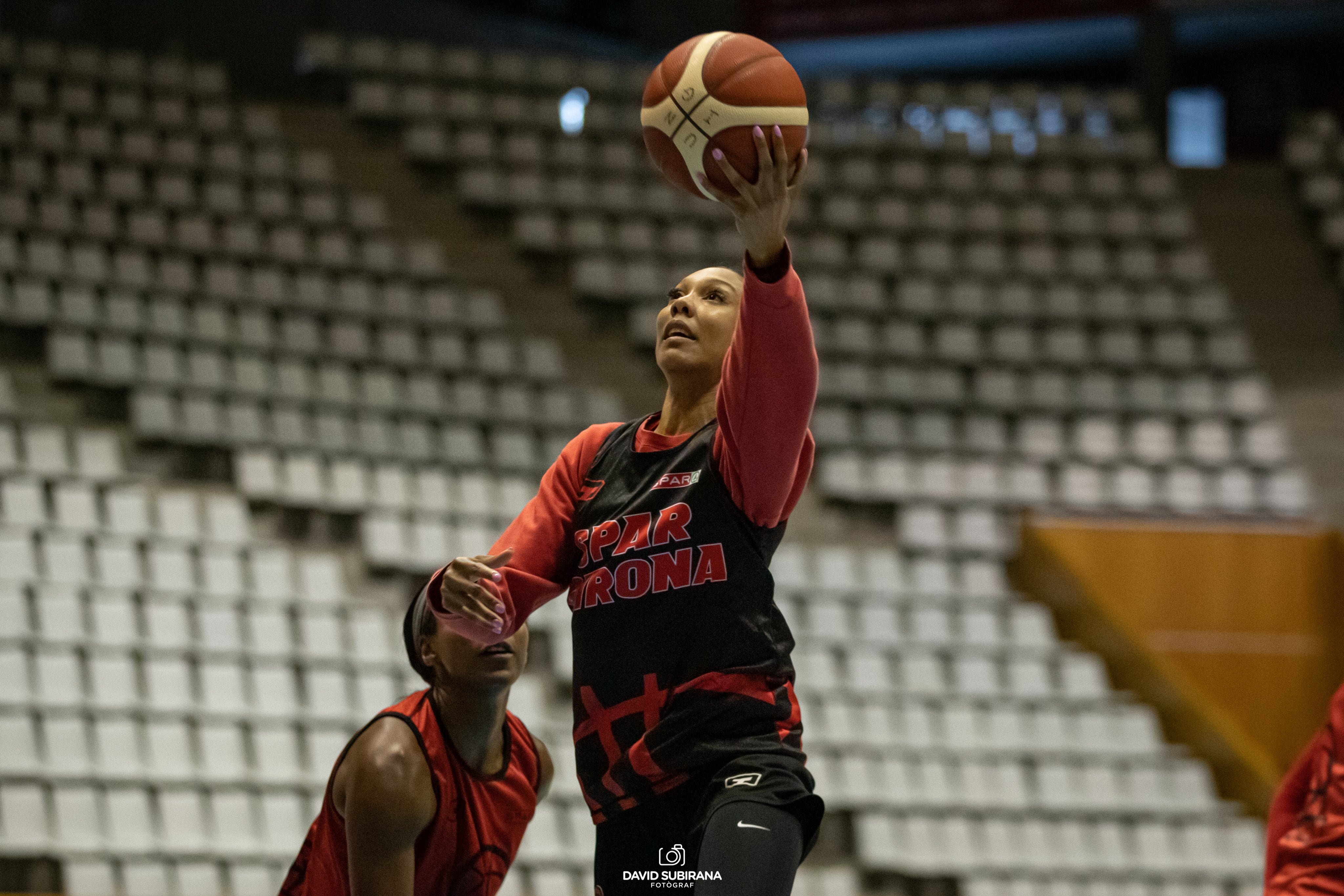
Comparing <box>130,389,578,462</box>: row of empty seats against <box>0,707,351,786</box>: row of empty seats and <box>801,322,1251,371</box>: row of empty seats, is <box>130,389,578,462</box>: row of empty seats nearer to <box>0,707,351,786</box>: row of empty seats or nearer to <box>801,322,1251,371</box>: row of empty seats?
<box>0,707,351,786</box>: row of empty seats

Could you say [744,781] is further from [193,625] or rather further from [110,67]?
[110,67]

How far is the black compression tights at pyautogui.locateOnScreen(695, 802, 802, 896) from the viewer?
1755 millimetres

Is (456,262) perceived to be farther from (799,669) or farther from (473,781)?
(473,781)

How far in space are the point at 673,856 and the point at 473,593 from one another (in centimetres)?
44

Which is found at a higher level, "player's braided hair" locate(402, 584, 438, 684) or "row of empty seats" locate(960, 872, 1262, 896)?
"player's braided hair" locate(402, 584, 438, 684)

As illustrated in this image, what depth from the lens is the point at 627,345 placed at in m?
9.02

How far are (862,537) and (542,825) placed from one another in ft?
9.79

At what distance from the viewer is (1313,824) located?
2715 mm

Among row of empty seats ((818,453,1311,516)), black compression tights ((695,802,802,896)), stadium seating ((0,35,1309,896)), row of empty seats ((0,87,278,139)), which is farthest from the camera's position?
row of empty seats ((0,87,278,139))

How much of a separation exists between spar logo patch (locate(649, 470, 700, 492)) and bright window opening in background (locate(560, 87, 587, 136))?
27.5ft

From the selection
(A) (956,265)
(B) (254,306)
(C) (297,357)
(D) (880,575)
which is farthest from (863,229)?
(B) (254,306)

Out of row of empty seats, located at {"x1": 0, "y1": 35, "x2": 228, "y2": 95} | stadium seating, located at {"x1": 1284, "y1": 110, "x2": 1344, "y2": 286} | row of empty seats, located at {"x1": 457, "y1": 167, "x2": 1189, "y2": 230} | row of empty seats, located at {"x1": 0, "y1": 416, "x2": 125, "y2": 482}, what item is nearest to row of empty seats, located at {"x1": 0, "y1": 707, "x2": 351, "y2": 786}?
row of empty seats, located at {"x1": 0, "y1": 416, "x2": 125, "y2": 482}

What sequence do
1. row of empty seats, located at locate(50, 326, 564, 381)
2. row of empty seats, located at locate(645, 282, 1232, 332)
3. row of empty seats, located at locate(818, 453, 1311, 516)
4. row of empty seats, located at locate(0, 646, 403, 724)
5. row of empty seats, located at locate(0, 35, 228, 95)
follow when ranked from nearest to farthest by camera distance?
row of empty seats, located at locate(0, 646, 403, 724)
row of empty seats, located at locate(50, 326, 564, 381)
row of empty seats, located at locate(818, 453, 1311, 516)
row of empty seats, located at locate(0, 35, 228, 95)
row of empty seats, located at locate(645, 282, 1232, 332)

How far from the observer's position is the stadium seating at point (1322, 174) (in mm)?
10031
